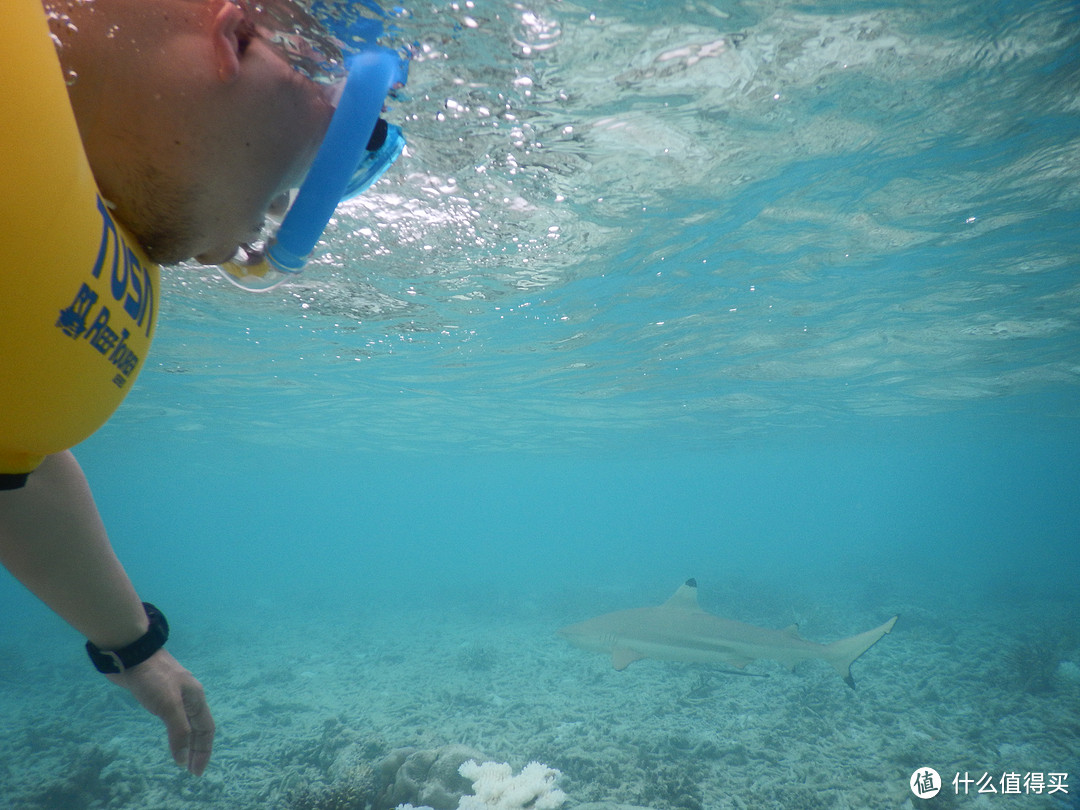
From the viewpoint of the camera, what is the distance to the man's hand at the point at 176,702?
2.12m

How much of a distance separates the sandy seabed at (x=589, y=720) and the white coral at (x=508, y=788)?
1.12 metres

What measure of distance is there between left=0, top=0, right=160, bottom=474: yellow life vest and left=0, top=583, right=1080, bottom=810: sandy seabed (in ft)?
31.6

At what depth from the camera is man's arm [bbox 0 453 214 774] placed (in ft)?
5.03

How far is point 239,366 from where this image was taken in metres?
20.3

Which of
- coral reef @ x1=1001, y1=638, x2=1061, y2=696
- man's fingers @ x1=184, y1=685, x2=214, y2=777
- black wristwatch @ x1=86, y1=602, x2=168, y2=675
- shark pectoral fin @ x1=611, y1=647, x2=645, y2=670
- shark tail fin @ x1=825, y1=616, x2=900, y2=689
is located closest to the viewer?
black wristwatch @ x1=86, y1=602, x2=168, y2=675

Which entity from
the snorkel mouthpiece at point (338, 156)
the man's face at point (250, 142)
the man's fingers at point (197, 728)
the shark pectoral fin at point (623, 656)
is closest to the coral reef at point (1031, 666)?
the shark pectoral fin at point (623, 656)

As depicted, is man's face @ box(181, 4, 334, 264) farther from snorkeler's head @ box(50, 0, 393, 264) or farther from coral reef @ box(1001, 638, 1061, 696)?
coral reef @ box(1001, 638, 1061, 696)

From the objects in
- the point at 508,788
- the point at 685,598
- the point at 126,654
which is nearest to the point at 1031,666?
the point at 685,598

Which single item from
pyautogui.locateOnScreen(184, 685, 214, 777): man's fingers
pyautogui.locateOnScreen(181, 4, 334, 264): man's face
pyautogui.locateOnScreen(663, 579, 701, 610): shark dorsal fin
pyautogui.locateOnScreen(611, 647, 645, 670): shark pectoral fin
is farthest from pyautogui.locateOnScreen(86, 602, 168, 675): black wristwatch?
pyautogui.locateOnScreen(663, 579, 701, 610): shark dorsal fin

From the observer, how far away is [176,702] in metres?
2.17

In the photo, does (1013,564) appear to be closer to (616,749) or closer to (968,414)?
(968,414)

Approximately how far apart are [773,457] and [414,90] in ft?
202

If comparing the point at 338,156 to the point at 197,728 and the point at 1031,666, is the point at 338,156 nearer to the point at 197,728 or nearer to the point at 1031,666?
the point at 197,728

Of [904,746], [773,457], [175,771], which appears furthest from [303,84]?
[773,457]
